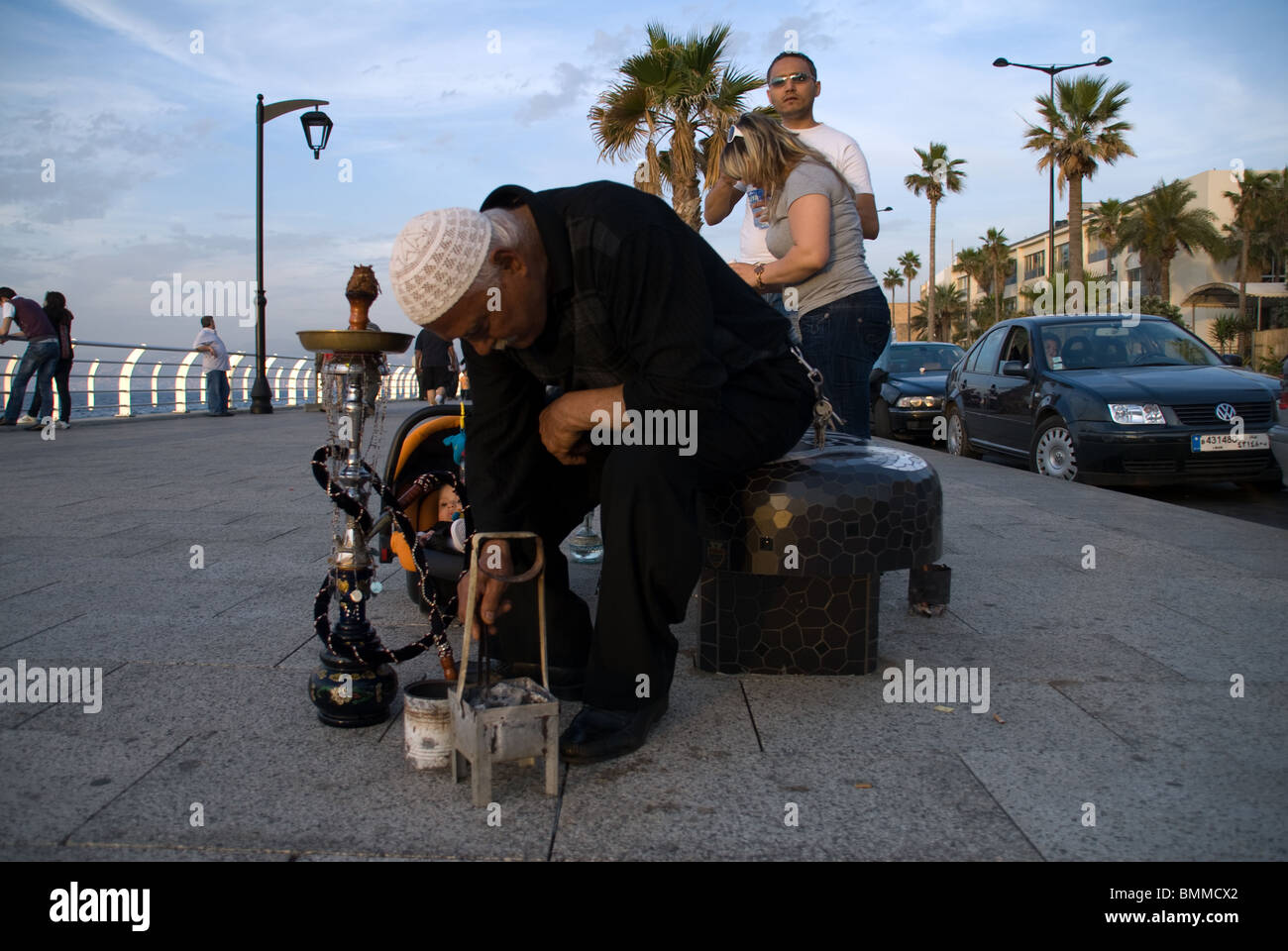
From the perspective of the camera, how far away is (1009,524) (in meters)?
5.97

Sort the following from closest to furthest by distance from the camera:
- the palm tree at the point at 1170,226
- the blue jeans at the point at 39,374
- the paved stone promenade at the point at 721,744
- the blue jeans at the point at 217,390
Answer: the paved stone promenade at the point at 721,744 → the blue jeans at the point at 39,374 → the blue jeans at the point at 217,390 → the palm tree at the point at 1170,226

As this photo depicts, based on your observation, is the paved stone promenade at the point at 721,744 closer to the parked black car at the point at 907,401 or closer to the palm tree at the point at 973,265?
the parked black car at the point at 907,401

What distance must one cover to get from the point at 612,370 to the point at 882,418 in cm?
1203

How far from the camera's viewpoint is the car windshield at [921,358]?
1550 centimetres

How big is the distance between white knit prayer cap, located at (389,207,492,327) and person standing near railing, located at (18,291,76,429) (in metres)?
12.3

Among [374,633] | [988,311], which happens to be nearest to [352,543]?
[374,633]

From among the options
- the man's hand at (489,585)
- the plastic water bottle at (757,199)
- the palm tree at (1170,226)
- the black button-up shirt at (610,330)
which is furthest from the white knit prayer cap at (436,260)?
the palm tree at (1170,226)

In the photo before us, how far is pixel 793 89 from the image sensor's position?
404cm

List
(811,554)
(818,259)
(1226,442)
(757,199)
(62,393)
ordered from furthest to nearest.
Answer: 1. (62,393)
2. (1226,442)
3. (757,199)
4. (818,259)
5. (811,554)

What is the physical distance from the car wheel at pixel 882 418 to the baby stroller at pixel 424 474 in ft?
35.9

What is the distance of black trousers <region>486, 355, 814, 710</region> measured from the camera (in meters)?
2.36

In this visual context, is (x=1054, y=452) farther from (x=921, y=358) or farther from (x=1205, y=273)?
(x=1205, y=273)

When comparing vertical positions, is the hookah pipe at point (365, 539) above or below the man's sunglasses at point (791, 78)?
below
